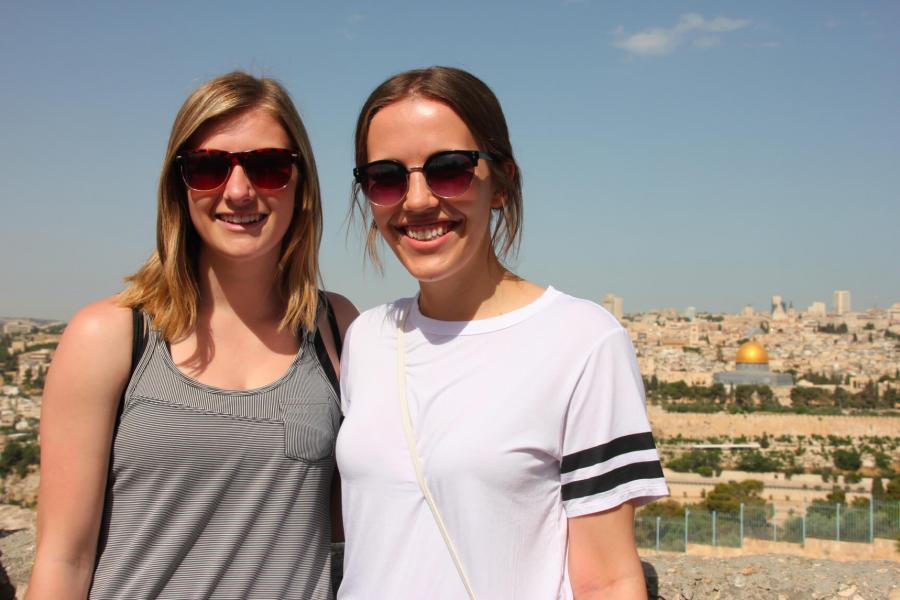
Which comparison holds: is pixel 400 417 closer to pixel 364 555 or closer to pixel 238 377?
pixel 364 555

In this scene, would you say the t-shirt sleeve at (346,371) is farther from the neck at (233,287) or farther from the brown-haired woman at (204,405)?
the neck at (233,287)

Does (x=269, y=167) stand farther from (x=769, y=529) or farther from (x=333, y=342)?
(x=769, y=529)

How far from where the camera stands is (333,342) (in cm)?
218

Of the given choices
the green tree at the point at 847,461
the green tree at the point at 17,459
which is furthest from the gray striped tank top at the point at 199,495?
the green tree at the point at 847,461

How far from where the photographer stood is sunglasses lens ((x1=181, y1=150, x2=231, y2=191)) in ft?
6.38

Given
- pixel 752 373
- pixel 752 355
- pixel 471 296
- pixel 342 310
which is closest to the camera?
pixel 471 296

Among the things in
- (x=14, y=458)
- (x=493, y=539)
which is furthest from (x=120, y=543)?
(x=14, y=458)

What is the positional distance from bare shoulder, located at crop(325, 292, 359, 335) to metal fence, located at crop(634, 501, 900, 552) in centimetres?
789

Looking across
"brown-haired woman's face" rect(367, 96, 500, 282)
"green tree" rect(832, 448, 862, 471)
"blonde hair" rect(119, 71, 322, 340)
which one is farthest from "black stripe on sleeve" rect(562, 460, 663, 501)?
"green tree" rect(832, 448, 862, 471)

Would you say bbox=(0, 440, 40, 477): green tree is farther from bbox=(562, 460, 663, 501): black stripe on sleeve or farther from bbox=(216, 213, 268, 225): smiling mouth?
bbox=(562, 460, 663, 501): black stripe on sleeve

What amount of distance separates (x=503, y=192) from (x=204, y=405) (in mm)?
854

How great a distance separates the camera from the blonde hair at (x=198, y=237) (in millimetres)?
1921

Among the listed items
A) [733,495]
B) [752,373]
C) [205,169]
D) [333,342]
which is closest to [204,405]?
[333,342]

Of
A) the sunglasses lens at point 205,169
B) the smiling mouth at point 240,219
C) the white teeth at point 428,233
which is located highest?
the sunglasses lens at point 205,169
